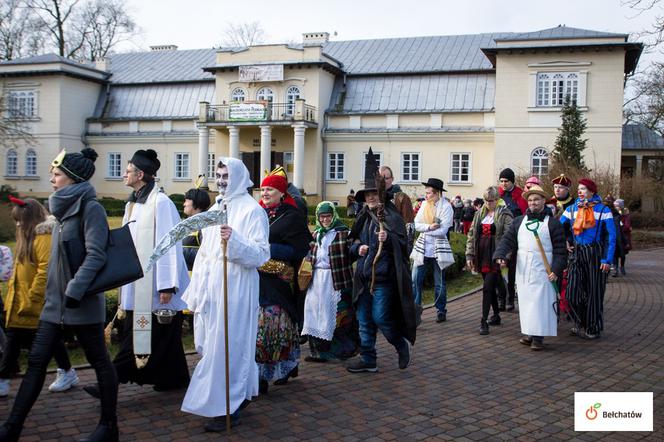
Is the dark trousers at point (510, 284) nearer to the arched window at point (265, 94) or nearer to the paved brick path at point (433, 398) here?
the paved brick path at point (433, 398)

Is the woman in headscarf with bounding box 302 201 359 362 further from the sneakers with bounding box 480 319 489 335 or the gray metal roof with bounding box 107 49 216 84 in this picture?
the gray metal roof with bounding box 107 49 216 84

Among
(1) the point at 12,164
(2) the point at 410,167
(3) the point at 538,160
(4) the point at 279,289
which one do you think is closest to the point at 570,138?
(3) the point at 538,160

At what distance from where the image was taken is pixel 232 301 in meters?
5.06

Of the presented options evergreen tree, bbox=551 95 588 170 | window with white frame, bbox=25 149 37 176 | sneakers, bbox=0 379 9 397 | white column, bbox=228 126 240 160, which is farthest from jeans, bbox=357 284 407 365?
window with white frame, bbox=25 149 37 176

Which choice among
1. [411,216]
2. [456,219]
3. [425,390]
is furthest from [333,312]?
[456,219]

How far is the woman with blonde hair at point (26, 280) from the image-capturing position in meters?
5.59

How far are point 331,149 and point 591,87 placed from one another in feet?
47.4

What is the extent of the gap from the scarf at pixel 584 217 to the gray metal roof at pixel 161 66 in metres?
34.7

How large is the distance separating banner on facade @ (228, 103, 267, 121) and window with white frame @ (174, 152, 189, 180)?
5293 millimetres

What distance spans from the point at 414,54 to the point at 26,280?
120 ft

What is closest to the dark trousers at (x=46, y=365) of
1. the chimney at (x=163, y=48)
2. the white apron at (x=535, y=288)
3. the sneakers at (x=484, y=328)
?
the white apron at (x=535, y=288)

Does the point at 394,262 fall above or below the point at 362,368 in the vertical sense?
above

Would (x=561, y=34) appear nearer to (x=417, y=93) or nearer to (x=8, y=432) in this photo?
A: (x=417, y=93)

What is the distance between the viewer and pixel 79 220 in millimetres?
4633
